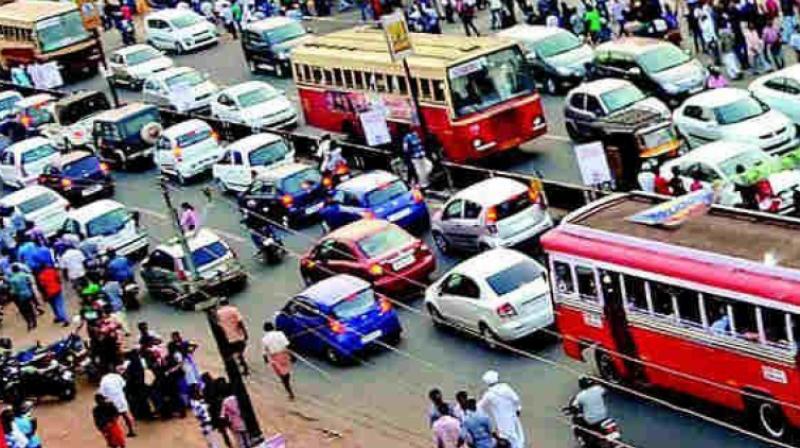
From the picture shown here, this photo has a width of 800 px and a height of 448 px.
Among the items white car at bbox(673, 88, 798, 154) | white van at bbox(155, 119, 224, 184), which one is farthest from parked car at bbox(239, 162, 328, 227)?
white car at bbox(673, 88, 798, 154)

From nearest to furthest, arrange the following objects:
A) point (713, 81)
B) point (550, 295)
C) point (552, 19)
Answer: point (550, 295) → point (713, 81) → point (552, 19)

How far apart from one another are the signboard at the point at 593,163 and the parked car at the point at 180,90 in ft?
63.7

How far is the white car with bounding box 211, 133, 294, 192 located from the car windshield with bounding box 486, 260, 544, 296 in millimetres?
12382

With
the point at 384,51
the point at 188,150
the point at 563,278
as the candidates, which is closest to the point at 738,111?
the point at 384,51

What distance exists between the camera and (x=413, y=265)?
29828mm

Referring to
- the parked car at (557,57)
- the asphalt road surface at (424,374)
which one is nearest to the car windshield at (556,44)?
the parked car at (557,57)

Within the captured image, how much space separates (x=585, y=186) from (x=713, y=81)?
7.07 m

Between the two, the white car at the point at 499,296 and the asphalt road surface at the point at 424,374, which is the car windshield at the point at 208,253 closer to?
the asphalt road surface at the point at 424,374

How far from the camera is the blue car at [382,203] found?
33125 millimetres

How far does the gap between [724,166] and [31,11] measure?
3660 cm

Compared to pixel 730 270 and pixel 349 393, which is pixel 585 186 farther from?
pixel 730 270

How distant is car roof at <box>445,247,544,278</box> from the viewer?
26656 millimetres

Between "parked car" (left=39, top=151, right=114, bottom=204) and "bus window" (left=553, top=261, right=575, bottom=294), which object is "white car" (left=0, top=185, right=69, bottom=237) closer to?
"parked car" (left=39, top=151, right=114, bottom=204)

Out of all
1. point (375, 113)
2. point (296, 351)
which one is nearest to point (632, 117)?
point (375, 113)
